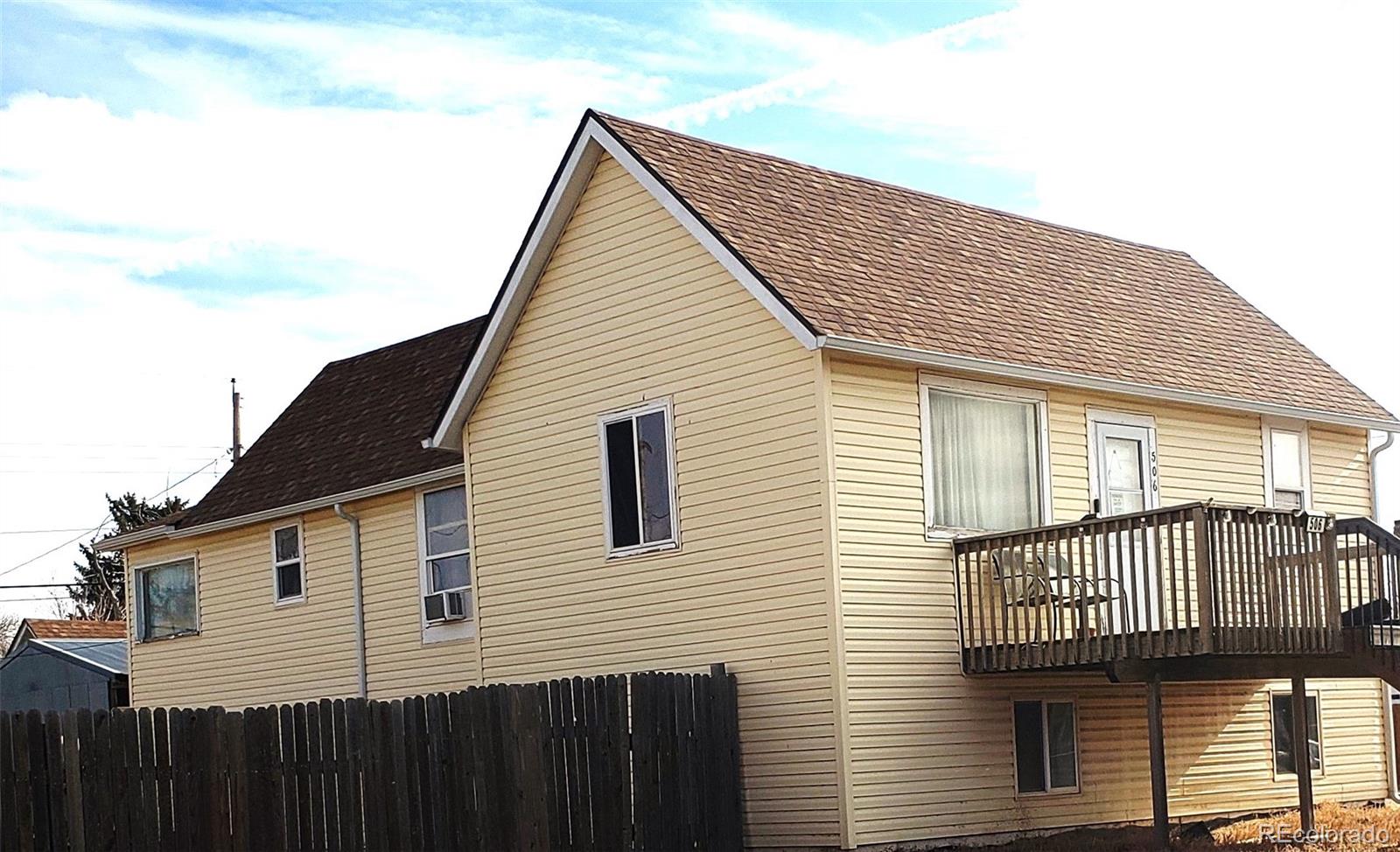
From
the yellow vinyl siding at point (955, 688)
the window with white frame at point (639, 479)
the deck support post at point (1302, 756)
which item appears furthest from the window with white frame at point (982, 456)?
the deck support post at point (1302, 756)

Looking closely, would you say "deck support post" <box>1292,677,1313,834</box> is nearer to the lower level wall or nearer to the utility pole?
the lower level wall

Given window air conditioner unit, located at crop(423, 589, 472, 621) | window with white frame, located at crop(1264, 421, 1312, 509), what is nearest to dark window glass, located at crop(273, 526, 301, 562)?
window air conditioner unit, located at crop(423, 589, 472, 621)

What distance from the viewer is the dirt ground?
17.4 metres

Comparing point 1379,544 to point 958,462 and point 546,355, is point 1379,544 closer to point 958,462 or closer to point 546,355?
point 958,462

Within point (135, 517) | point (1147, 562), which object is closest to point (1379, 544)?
point (1147, 562)

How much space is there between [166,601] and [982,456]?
14.8 m

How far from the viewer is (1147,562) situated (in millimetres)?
17312

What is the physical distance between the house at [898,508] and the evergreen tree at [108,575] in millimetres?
34391

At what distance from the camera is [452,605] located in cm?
2306

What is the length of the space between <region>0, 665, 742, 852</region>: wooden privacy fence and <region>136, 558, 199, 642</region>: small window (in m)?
11.8

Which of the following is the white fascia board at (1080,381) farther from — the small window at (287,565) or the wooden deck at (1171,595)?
the small window at (287,565)

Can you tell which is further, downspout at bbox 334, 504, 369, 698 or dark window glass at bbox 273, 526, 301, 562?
dark window glass at bbox 273, 526, 301, 562

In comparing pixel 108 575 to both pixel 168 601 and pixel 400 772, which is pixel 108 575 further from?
pixel 400 772

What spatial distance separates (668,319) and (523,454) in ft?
8.93
